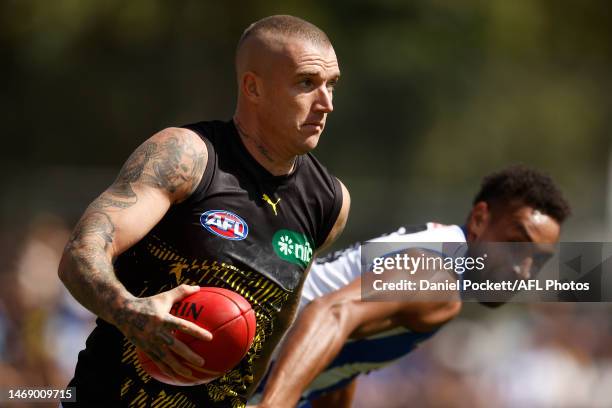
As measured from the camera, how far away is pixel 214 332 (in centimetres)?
445

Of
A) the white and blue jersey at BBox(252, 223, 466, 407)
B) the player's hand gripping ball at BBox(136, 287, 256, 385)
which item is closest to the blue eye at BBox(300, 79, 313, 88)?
the player's hand gripping ball at BBox(136, 287, 256, 385)

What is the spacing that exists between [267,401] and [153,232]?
1276 mm

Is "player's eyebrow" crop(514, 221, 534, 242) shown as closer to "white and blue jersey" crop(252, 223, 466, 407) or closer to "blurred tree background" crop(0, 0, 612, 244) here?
"white and blue jersey" crop(252, 223, 466, 407)

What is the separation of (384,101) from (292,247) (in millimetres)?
18219

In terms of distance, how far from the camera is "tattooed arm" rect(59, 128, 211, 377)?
13.5 feet

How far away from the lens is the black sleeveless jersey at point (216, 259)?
4805 mm

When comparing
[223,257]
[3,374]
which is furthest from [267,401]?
[3,374]

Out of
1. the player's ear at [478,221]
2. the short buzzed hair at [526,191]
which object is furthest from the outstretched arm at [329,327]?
the short buzzed hair at [526,191]

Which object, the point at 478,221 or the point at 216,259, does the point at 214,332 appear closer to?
the point at 216,259

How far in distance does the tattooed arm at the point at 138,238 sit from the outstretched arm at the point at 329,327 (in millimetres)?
1461

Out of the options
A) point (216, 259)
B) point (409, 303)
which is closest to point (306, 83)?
point (216, 259)

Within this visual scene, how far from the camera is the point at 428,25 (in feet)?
77.7

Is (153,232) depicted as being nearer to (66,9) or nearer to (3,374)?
(3,374)

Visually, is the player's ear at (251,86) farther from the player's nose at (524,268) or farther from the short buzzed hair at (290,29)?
the player's nose at (524,268)
